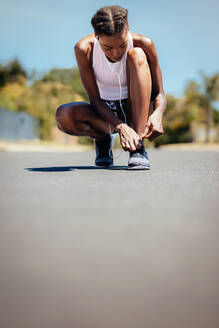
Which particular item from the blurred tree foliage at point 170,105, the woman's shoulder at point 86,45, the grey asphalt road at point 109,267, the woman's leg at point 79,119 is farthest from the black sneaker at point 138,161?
the blurred tree foliage at point 170,105

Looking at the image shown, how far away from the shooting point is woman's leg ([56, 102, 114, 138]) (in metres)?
3.11

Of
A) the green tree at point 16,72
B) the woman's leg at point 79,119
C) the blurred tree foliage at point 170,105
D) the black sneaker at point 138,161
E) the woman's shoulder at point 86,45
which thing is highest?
the green tree at point 16,72

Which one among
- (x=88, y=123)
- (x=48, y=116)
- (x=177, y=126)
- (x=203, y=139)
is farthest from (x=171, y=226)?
(x=203, y=139)

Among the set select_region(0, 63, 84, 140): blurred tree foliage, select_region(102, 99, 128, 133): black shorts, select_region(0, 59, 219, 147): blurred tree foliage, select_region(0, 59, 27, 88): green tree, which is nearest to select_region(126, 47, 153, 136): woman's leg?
select_region(102, 99, 128, 133): black shorts

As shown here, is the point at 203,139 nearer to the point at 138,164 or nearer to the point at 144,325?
the point at 138,164

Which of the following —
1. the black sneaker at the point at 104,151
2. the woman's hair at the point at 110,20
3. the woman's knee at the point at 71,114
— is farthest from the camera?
the black sneaker at the point at 104,151

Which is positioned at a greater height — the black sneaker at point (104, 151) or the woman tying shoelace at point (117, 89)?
the woman tying shoelace at point (117, 89)

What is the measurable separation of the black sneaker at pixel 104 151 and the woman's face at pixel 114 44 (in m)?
0.73

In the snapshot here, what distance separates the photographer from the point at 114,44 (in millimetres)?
2641

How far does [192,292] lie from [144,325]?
0.12 meters

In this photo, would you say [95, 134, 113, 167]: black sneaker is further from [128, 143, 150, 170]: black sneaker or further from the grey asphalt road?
the grey asphalt road

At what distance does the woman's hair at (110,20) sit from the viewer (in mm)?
2527

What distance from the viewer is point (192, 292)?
2.56ft

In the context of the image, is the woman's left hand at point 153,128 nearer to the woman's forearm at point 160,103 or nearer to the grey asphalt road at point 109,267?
the woman's forearm at point 160,103
